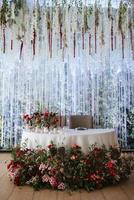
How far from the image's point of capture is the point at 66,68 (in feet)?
23.9

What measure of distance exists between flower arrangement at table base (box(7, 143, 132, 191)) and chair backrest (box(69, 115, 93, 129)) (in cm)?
134

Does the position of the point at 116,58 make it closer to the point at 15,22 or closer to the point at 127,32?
the point at 127,32

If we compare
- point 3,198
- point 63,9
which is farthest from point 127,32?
point 3,198

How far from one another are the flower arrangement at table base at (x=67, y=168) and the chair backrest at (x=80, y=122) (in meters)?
1.34

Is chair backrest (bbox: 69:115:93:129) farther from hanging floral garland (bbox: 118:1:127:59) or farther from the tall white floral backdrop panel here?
hanging floral garland (bbox: 118:1:127:59)

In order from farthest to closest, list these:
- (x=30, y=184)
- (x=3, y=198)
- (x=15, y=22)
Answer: (x=15, y=22)
(x=30, y=184)
(x=3, y=198)

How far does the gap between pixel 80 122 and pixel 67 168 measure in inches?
68.1

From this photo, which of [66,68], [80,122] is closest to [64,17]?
[66,68]

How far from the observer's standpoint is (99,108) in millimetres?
7234

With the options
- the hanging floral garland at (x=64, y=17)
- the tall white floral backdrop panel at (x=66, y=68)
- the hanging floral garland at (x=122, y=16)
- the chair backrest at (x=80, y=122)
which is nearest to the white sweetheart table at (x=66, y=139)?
the chair backrest at (x=80, y=122)

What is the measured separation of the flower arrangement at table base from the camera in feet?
14.0

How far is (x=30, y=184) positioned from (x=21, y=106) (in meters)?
2.97

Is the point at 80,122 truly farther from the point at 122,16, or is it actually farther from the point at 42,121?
the point at 122,16

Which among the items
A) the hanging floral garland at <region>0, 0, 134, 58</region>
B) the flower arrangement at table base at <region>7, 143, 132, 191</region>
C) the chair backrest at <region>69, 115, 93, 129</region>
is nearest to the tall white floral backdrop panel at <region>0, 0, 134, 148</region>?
the hanging floral garland at <region>0, 0, 134, 58</region>
